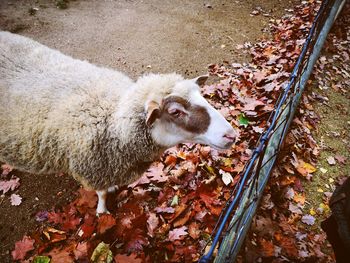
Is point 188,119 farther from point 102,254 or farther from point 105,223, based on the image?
point 102,254

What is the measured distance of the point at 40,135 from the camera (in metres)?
2.91

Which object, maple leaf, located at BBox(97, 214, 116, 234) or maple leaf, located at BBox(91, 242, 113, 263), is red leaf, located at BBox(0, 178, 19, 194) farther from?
maple leaf, located at BBox(91, 242, 113, 263)

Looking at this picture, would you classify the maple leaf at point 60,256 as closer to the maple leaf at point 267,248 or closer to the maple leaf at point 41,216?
the maple leaf at point 41,216


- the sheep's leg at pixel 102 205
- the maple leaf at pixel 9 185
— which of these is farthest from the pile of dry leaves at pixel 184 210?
the sheep's leg at pixel 102 205

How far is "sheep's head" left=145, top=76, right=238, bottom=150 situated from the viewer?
2613 mm

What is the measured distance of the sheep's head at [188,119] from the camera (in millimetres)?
2613

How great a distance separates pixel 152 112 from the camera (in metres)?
2.52

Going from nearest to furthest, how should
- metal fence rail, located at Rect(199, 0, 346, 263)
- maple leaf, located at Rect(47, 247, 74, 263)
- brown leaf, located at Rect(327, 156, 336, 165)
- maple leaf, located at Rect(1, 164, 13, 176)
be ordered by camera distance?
metal fence rail, located at Rect(199, 0, 346, 263) → maple leaf, located at Rect(47, 247, 74, 263) → maple leaf, located at Rect(1, 164, 13, 176) → brown leaf, located at Rect(327, 156, 336, 165)

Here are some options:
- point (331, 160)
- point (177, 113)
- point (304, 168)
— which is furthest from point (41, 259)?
point (331, 160)

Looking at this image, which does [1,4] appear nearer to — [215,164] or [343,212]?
[215,164]

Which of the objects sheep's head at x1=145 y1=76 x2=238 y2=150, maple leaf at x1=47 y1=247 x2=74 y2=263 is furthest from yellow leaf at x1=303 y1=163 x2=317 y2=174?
maple leaf at x1=47 y1=247 x2=74 y2=263

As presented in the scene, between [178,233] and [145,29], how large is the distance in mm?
5348

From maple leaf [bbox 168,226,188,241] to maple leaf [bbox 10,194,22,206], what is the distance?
215 cm

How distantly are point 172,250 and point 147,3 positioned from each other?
23.4ft
